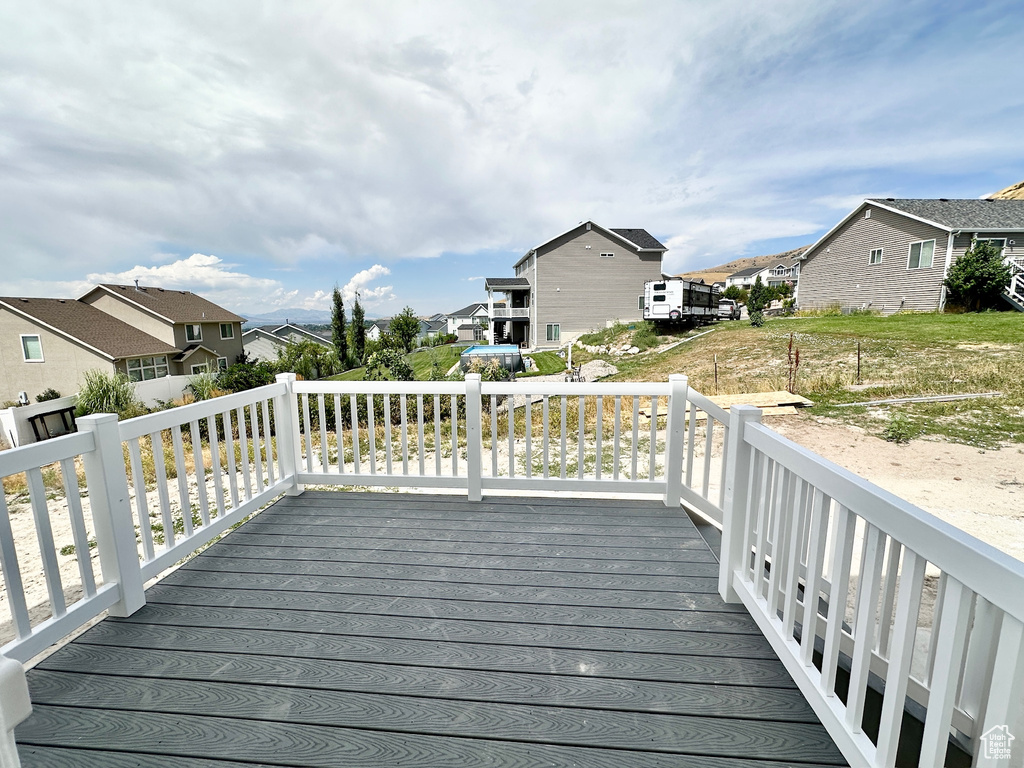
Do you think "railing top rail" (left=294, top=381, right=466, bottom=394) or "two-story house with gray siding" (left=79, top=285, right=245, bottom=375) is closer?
"railing top rail" (left=294, top=381, right=466, bottom=394)

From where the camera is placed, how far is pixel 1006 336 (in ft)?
33.2

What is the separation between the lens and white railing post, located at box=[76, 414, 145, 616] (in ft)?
6.40

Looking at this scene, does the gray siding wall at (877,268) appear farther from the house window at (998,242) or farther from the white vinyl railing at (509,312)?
the white vinyl railing at (509,312)

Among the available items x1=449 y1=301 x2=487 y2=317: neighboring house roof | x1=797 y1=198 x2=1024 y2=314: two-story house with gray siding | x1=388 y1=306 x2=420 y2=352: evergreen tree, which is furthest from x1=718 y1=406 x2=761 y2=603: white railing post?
x1=449 y1=301 x2=487 y2=317: neighboring house roof

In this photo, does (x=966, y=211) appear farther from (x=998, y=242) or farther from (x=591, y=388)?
(x=591, y=388)

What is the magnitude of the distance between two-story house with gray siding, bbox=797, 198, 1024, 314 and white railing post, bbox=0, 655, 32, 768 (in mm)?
21379

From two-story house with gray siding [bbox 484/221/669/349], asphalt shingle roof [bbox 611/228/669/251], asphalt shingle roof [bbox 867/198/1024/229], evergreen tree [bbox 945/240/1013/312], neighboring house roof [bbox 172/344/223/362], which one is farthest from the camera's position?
asphalt shingle roof [bbox 611/228/669/251]

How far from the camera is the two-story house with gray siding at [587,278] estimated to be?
25641 millimetres

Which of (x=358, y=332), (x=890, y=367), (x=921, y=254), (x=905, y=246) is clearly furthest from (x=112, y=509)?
(x=358, y=332)

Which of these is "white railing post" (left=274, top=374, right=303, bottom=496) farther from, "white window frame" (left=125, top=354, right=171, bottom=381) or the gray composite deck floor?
"white window frame" (left=125, top=354, right=171, bottom=381)

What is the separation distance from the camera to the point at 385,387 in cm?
329

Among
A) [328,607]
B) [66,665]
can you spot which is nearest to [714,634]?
[328,607]

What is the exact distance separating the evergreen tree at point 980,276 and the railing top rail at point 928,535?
19.0 m

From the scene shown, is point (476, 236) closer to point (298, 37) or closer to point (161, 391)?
point (161, 391)
